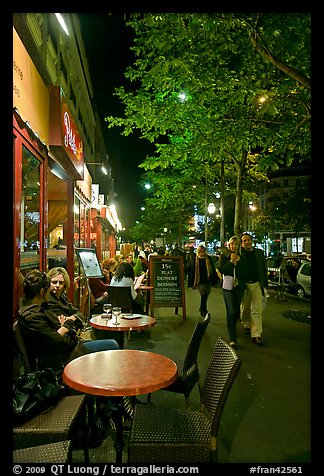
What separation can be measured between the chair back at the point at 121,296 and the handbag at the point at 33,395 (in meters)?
4.30

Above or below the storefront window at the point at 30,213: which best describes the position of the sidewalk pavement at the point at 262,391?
below

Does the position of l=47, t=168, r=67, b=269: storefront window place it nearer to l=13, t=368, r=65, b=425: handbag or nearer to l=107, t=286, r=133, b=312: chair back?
l=107, t=286, r=133, b=312: chair back

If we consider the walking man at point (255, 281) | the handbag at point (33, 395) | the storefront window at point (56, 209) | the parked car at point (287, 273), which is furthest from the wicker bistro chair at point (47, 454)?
the parked car at point (287, 273)

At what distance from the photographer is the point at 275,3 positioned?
8.52 ft

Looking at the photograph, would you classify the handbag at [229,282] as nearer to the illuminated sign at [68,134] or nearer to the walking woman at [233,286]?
the walking woman at [233,286]

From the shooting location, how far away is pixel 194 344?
12.3 ft

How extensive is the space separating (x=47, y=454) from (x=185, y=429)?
1054 millimetres

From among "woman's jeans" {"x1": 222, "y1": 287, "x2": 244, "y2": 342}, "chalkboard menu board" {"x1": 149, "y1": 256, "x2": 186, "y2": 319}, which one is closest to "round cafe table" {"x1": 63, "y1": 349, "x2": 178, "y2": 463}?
"woman's jeans" {"x1": 222, "y1": 287, "x2": 244, "y2": 342}

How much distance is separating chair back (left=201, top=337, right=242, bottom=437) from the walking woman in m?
3.78

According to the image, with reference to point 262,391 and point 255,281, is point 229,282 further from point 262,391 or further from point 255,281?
point 262,391

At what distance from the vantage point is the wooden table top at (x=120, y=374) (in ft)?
8.78

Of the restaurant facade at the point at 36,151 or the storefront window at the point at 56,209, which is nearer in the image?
the restaurant facade at the point at 36,151

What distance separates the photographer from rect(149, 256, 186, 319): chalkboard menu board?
9.47 meters

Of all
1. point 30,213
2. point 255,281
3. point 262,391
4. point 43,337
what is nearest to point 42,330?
point 43,337
